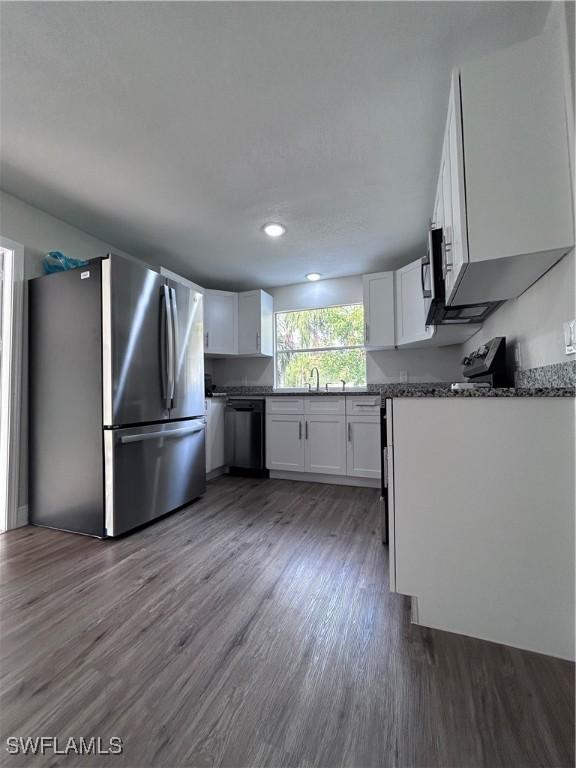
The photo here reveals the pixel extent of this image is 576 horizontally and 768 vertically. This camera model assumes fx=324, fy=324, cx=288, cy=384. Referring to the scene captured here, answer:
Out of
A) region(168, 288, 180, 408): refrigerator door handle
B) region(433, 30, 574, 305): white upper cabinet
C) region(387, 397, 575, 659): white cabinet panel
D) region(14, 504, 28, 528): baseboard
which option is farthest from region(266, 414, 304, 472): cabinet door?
region(433, 30, 574, 305): white upper cabinet

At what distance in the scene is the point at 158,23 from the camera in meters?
1.23

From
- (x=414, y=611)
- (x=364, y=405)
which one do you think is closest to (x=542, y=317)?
(x=414, y=611)

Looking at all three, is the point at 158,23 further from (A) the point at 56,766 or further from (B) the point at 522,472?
(A) the point at 56,766

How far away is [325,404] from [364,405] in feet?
1.37

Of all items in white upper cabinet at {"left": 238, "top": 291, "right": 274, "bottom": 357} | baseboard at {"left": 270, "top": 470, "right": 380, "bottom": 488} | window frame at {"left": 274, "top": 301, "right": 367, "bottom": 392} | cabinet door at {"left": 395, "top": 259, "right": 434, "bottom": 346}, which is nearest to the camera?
cabinet door at {"left": 395, "top": 259, "right": 434, "bottom": 346}

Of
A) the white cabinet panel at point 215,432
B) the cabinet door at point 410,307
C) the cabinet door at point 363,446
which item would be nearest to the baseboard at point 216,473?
the white cabinet panel at point 215,432

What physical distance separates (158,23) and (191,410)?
2293mm

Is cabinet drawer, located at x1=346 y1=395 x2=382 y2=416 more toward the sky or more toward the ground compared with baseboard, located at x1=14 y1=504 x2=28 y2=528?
more toward the sky

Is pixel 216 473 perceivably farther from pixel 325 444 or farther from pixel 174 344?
pixel 174 344

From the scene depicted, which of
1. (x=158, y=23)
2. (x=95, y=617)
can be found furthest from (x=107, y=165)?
(x=95, y=617)

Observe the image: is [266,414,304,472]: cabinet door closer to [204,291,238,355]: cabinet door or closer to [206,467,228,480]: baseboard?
[206,467,228,480]: baseboard

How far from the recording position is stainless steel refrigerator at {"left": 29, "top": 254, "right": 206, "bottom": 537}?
2.14 m

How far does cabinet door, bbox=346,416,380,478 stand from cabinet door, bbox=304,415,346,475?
0.06 meters

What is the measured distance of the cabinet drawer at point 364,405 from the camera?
326 centimetres
